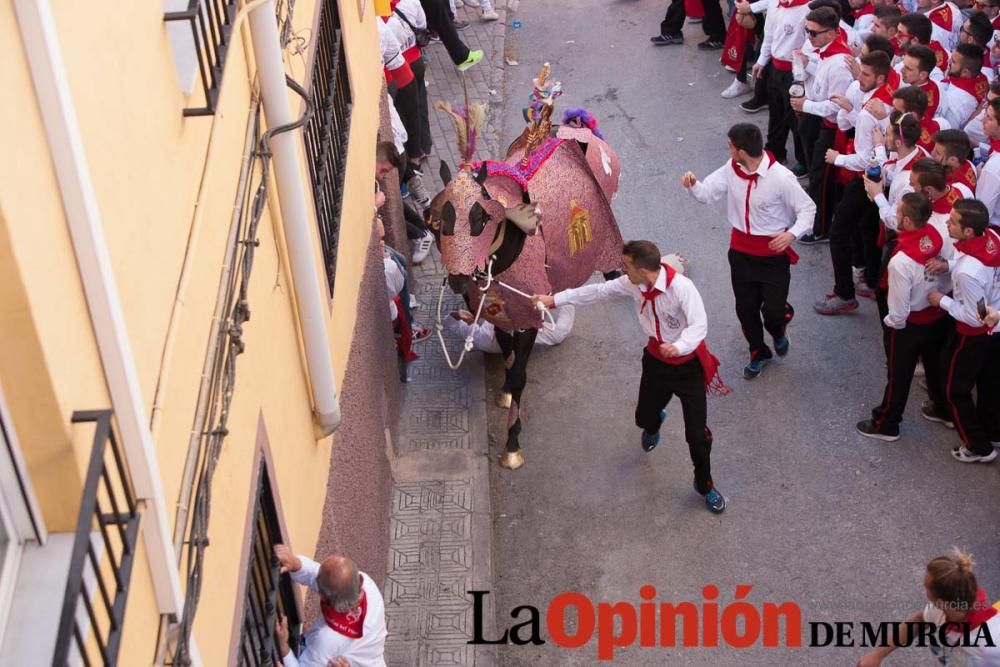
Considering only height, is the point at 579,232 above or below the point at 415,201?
above

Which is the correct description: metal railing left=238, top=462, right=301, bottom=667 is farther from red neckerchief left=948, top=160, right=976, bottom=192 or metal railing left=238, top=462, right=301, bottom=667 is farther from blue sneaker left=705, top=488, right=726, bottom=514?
red neckerchief left=948, top=160, right=976, bottom=192

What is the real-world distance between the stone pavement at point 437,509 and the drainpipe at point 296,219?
1753 mm

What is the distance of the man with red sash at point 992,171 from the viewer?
8.23m

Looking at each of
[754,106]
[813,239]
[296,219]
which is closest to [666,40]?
[754,106]

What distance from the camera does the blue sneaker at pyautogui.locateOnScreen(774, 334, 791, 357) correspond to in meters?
9.23

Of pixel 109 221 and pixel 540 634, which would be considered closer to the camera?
pixel 109 221

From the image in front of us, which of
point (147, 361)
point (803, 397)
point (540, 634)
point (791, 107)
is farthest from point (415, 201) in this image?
point (147, 361)

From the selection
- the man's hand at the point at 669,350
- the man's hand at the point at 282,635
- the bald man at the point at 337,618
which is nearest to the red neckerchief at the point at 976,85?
the man's hand at the point at 669,350

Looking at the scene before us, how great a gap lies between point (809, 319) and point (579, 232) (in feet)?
6.92

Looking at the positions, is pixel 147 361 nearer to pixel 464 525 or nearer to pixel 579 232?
pixel 464 525

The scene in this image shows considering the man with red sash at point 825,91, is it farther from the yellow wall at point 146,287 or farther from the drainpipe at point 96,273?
the drainpipe at point 96,273

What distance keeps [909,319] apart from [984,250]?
0.71 metres

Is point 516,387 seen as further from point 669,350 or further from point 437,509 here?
point 669,350

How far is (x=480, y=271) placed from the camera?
25.9 feet
